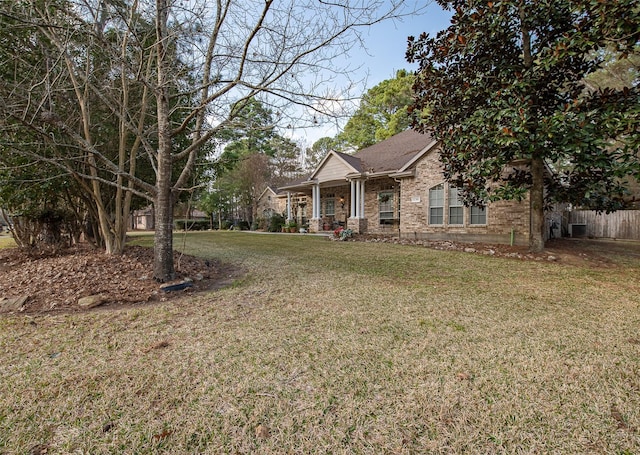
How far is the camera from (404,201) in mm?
12555

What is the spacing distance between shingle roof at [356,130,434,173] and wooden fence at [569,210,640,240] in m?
8.53

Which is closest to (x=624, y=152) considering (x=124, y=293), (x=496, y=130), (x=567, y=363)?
(x=496, y=130)

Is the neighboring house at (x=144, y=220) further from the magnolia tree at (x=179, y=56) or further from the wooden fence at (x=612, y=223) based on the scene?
the wooden fence at (x=612, y=223)

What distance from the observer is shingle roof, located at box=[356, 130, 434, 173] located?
1382cm

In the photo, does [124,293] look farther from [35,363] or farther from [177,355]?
[177,355]

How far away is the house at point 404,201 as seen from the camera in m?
10.3

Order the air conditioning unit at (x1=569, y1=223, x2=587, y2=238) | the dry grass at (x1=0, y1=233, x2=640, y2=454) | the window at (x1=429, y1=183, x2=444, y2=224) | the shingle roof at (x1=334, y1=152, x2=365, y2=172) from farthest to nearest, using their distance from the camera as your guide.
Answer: the air conditioning unit at (x1=569, y1=223, x2=587, y2=238), the shingle roof at (x1=334, y1=152, x2=365, y2=172), the window at (x1=429, y1=183, x2=444, y2=224), the dry grass at (x1=0, y1=233, x2=640, y2=454)

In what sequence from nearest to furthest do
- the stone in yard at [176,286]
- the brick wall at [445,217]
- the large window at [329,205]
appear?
the stone in yard at [176,286] < the brick wall at [445,217] < the large window at [329,205]

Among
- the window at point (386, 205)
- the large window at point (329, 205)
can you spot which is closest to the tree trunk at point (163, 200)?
the window at point (386, 205)

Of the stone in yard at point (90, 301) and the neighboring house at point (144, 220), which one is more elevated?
the neighboring house at point (144, 220)

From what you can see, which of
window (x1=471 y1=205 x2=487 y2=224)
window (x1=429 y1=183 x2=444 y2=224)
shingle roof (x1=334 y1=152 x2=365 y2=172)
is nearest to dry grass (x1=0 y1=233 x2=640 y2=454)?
window (x1=471 y1=205 x2=487 y2=224)

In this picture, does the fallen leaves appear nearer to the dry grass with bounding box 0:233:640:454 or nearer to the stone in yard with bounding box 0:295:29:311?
the dry grass with bounding box 0:233:640:454

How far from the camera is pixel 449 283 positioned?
4863 mm

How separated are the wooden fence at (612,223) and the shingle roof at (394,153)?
8532mm
